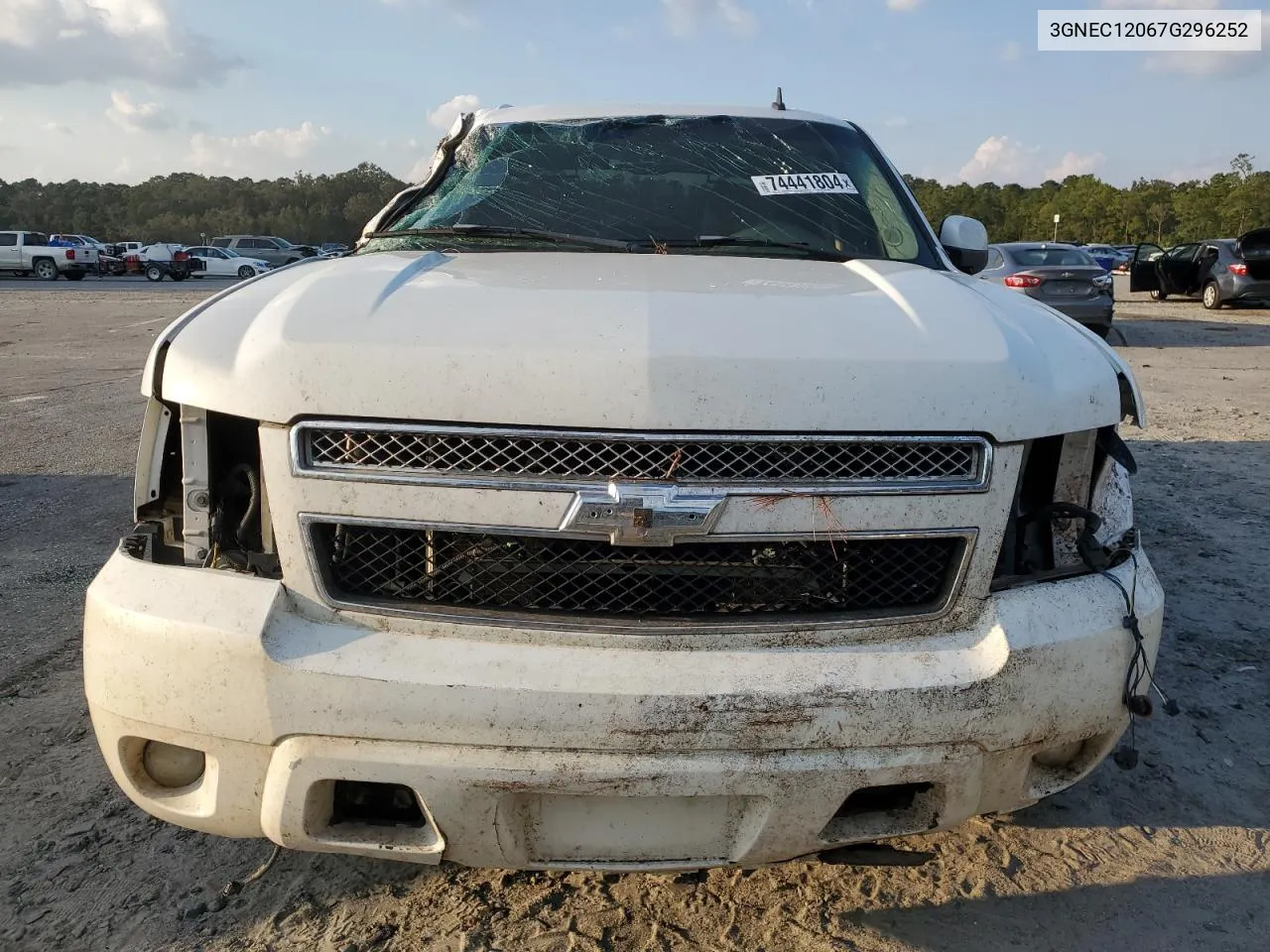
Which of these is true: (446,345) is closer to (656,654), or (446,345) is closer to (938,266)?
(656,654)

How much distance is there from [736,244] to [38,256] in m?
39.5

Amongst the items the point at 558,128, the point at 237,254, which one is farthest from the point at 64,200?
the point at 558,128

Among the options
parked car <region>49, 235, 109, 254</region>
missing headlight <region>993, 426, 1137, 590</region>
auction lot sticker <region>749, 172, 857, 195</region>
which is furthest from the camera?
parked car <region>49, 235, 109, 254</region>

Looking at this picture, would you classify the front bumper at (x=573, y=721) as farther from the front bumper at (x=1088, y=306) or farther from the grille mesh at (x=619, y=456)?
the front bumper at (x=1088, y=306)

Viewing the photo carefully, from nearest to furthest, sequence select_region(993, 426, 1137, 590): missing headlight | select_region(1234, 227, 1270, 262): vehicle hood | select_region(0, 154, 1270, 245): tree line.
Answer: select_region(993, 426, 1137, 590): missing headlight
select_region(1234, 227, 1270, 262): vehicle hood
select_region(0, 154, 1270, 245): tree line

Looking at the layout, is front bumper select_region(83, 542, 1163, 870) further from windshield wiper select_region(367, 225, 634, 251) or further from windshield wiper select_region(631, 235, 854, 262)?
windshield wiper select_region(367, 225, 634, 251)

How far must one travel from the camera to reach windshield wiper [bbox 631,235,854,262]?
2.88 m

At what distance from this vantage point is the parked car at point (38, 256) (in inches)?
1371

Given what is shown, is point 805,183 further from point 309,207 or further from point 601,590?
point 309,207

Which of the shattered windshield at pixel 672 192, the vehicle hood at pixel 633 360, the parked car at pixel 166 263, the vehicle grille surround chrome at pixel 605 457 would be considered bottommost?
the vehicle grille surround chrome at pixel 605 457

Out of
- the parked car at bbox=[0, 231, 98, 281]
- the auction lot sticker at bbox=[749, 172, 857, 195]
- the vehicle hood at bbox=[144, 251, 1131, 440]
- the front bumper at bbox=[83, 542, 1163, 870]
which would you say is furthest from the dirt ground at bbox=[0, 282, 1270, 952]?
the parked car at bbox=[0, 231, 98, 281]

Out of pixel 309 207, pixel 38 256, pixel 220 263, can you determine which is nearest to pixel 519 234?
pixel 38 256

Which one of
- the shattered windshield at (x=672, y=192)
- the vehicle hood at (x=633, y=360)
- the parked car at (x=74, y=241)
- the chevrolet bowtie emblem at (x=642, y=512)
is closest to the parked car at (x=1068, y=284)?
the shattered windshield at (x=672, y=192)

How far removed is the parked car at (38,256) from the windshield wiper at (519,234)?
38214mm
